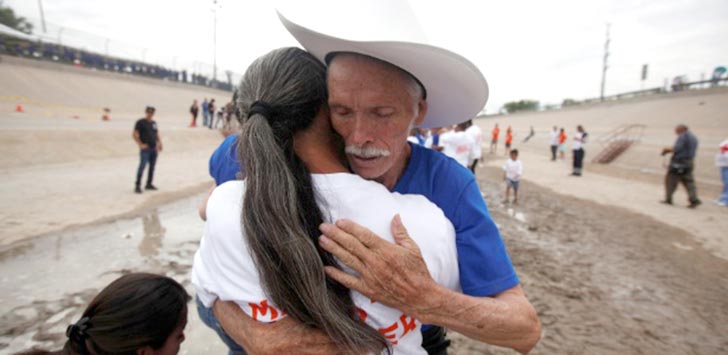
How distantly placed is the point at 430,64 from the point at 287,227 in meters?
0.76

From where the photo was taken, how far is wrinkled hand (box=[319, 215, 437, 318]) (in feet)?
2.95

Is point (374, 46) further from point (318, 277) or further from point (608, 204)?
point (608, 204)

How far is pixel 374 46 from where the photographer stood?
1087 millimetres

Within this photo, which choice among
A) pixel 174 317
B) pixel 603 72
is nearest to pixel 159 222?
pixel 174 317

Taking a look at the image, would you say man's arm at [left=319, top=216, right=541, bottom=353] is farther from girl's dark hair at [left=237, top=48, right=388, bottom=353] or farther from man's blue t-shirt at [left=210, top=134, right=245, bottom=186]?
man's blue t-shirt at [left=210, top=134, right=245, bottom=186]

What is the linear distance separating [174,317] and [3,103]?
70.5 feet

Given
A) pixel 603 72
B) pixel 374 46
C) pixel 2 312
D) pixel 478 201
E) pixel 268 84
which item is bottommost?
pixel 2 312

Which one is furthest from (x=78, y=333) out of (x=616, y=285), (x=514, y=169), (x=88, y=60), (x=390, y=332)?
(x=88, y=60)

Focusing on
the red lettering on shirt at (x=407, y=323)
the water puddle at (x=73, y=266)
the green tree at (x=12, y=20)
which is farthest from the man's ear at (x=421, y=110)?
the green tree at (x=12, y=20)

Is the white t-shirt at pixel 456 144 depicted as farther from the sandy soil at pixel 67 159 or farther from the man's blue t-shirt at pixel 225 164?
the man's blue t-shirt at pixel 225 164

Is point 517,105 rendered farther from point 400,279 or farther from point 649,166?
point 400,279

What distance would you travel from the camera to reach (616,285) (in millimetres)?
4551

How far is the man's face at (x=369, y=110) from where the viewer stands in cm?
121

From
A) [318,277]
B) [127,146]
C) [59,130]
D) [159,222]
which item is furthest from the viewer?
[127,146]
